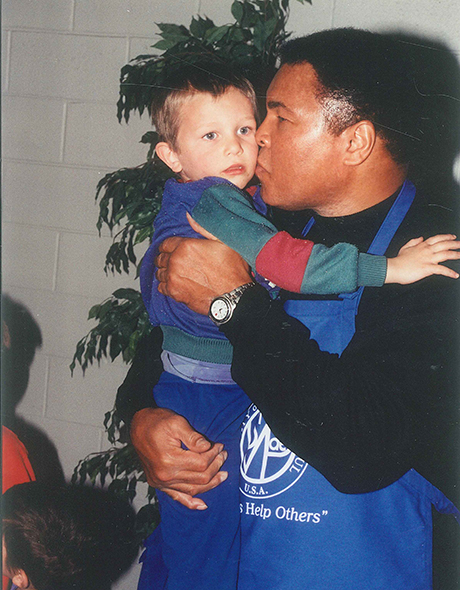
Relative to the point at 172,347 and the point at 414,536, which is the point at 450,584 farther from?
the point at 172,347

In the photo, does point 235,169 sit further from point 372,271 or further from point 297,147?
point 372,271

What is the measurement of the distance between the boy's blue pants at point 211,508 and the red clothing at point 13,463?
393mm

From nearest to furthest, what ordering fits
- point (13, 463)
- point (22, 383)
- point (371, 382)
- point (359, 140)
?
point (371, 382), point (359, 140), point (13, 463), point (22, 383)

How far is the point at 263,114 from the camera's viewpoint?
115cm

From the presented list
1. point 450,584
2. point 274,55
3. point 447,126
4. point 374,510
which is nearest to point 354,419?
point 374,510

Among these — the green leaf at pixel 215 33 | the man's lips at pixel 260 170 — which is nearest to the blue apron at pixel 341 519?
the man's lips at pixel 260 170

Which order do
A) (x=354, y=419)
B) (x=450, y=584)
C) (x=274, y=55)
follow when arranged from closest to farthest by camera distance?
1. (x=354, y=419)
2. (x=450, y=584)
3. (x=274, y=55)

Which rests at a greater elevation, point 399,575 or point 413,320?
point 413,320

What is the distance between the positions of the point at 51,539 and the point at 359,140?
1019 millimetres

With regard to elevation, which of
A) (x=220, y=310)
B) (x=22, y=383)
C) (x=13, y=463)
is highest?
(x=220, y=310)

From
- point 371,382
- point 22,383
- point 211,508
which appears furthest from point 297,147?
point 22,383

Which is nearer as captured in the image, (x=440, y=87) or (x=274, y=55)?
(x=440, y=87)

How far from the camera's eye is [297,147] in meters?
1.07

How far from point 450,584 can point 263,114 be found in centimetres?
96
